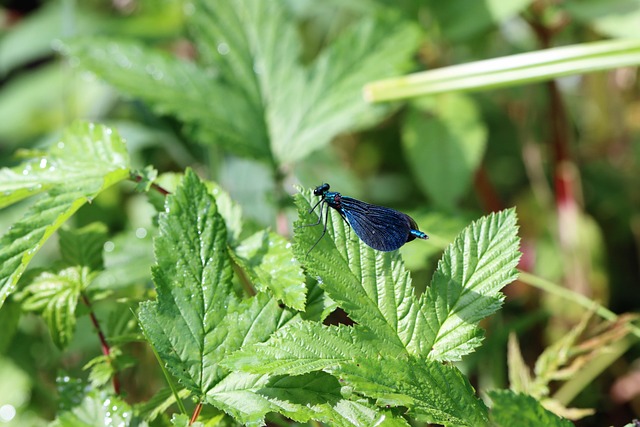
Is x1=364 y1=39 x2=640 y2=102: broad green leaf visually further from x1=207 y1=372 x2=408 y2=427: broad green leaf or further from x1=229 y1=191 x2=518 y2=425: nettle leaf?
x1=207 y1=372 x2=408 y2=427: broad green leaf

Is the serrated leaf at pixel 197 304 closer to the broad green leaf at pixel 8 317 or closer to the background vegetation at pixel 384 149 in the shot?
the background vegetation at pixel 384 149

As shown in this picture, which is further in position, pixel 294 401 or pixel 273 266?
pixel 273 266

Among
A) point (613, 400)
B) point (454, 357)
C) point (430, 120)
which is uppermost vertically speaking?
point (430, 120)

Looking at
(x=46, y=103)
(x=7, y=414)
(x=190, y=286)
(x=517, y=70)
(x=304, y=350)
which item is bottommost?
(x=7, y=414)

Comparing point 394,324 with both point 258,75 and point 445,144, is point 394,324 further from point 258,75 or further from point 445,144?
point 445,144

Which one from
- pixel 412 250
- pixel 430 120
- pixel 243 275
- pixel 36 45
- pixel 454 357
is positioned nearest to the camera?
pixel 454 357

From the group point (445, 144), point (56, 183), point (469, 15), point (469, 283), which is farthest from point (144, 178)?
point (469, 15)

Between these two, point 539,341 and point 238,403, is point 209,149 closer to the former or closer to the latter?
point 539,341

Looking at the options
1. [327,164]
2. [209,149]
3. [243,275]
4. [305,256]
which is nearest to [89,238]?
[243,275]

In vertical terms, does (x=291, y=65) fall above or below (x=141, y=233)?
above
